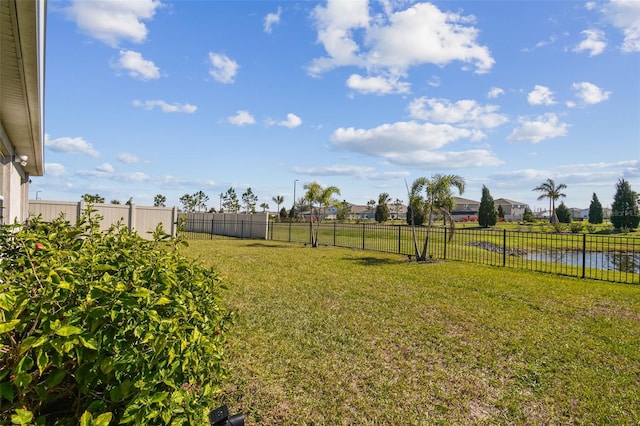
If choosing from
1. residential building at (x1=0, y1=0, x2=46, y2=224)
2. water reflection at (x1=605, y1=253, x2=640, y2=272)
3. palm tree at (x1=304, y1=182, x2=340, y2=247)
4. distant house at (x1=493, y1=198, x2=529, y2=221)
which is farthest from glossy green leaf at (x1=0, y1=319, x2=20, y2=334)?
distant house at (x1=493, y1=198, x2=529, y2=221)

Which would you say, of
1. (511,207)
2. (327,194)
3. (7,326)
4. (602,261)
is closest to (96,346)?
(7,326)

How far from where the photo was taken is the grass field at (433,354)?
8.91 feet

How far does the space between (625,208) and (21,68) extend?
1778 inches

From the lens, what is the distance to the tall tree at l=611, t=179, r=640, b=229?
32.8 meters

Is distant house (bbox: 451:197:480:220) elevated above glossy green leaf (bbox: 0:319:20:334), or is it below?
above

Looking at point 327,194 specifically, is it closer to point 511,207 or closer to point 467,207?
point 467,207

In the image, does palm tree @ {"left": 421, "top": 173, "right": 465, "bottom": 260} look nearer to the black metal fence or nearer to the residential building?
the black metal fence

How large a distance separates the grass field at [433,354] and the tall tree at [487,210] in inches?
1348

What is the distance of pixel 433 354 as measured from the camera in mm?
3727

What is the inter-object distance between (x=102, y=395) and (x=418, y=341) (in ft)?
11.3

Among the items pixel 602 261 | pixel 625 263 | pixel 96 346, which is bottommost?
pixel 625 263

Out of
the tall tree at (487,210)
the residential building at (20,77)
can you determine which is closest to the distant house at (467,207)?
the tall tree at (487,210)

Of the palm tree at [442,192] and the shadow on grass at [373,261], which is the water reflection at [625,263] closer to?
the palm tree at [442,192]

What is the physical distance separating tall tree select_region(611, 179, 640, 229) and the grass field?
34.8 m
